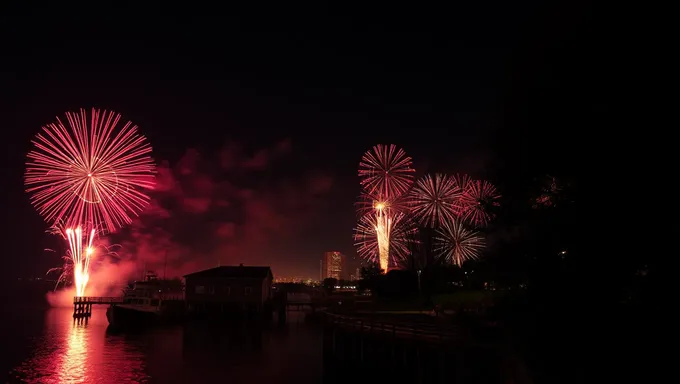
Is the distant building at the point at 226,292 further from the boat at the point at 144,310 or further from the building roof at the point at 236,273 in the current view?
the boat at the point at 144,310

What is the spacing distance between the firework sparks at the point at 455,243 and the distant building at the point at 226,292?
2370 centimetres

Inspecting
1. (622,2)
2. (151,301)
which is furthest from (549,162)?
(151,301)

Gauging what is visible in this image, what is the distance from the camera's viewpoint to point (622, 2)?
46.9 ft

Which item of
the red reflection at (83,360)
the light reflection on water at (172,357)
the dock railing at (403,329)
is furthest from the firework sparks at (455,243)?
the red reflection at (83,360)

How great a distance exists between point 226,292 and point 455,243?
30.1 meters

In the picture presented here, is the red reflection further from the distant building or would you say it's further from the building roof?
the building roof

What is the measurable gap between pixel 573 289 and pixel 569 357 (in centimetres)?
207

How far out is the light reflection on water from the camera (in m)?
32.6

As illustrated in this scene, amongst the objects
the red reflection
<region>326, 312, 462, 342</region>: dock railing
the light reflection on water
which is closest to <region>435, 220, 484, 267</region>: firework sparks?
the light reflection on water

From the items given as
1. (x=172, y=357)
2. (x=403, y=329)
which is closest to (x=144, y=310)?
(x=172, y=357)

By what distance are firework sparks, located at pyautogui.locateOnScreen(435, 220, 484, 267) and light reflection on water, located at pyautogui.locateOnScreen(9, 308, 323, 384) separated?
66.4 feet

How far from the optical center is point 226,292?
6850 cm

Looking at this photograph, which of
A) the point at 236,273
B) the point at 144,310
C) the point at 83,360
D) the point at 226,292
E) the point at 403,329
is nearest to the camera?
the point at 403,329

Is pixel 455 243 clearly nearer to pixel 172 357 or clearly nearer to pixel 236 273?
pixel 236 273
